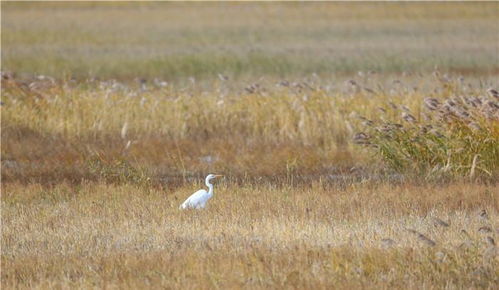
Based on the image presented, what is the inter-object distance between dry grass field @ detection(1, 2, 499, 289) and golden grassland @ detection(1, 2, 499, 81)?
1650 mm

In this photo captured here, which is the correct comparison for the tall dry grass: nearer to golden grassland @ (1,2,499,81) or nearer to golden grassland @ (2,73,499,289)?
golden grassland @ (2,73,499,289)

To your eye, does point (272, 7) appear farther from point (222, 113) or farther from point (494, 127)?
point (494, 127)

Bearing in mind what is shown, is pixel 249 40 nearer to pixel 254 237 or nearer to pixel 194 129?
pixel 194 129

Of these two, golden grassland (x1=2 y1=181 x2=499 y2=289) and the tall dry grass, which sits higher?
golden grassland (x1=2 y1=181 x2=499 y2=289)

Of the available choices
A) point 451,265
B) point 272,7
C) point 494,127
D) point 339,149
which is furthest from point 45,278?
point 272,7

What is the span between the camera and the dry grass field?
342 inches

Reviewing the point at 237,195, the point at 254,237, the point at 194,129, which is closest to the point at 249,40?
the point at 194,129

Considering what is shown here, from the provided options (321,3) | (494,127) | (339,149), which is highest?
(494,127)

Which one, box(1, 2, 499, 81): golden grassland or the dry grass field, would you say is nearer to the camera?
the dry grass field

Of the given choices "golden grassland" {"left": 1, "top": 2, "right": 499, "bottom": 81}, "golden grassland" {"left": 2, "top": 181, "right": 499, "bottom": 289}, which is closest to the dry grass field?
"golden grassland" {"left": 2, "top": 181, "right": 499, "bottom": 289}

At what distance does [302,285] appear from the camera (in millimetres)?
8219

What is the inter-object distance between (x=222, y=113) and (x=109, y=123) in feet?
6.29

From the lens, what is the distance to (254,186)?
13.5 meters

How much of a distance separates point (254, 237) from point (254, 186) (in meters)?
3.46
